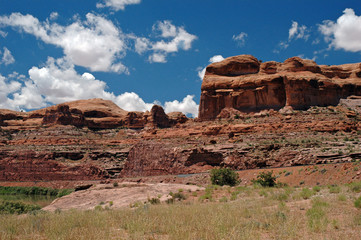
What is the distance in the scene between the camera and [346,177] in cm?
2100

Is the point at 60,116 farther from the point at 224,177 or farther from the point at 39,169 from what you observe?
the point at 224,177

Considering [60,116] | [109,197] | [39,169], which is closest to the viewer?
[109,197]

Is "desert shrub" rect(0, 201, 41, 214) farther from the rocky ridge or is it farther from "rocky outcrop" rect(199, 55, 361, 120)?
"rocky outcrop" rect(199, 55, 361, 120)

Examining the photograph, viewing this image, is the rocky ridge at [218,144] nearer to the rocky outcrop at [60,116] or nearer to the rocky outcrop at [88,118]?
the rocky outcrop at [60,116]

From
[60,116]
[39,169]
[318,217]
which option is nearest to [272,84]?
[39,169]

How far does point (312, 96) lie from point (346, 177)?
32073mm

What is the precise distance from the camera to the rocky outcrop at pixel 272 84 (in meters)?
50.4

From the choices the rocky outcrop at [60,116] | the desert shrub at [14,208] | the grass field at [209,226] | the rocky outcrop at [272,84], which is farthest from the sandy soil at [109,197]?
the rocky outcrop at [60,116]

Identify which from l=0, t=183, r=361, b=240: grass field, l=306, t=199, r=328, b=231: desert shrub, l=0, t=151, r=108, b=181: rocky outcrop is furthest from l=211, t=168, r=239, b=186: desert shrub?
l=0, t=151, r=108, b=181: rocky outcrop

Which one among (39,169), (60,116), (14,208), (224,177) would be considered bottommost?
(14,208)

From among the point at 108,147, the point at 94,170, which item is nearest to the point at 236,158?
the point at 94,170

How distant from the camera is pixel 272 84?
2048 inches

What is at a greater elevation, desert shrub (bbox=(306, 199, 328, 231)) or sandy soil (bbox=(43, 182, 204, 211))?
desert shrub (bbox=(306, 199, 328, 231))

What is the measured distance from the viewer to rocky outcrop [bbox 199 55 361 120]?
165 ft
